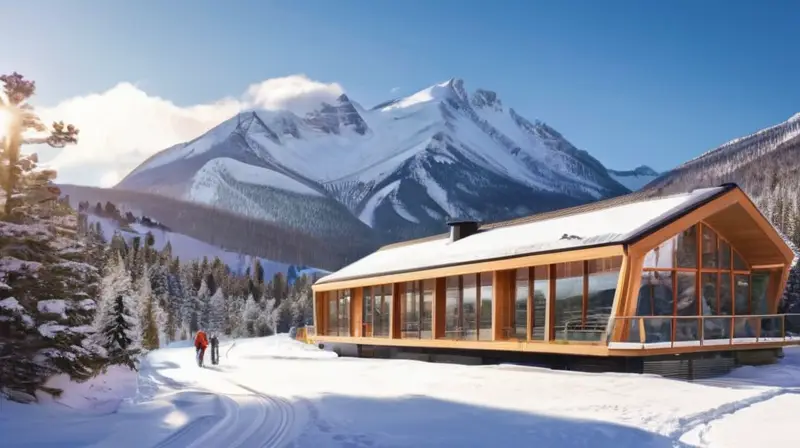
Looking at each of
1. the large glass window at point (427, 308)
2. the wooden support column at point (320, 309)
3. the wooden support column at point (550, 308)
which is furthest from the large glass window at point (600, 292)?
the wooden support column at point (320, 309)

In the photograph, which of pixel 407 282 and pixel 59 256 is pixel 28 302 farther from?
pixel 407 282

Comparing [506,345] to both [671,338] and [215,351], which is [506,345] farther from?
[215,351]

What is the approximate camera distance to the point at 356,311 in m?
32.4

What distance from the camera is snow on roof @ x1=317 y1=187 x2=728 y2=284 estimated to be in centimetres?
2017

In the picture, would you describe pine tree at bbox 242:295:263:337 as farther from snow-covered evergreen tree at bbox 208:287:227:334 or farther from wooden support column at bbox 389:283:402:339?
wooden support column at bbox 389:283:402:339

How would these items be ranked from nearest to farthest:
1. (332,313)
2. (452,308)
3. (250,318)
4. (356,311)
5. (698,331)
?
(698,331)
(452,308)
(356,311)
(332,313)
(250,318)

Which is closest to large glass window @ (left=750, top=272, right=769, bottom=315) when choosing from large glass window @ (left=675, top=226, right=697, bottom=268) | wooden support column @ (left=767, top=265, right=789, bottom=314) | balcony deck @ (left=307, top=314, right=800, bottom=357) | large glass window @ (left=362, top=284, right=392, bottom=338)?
wooden support column @ (left=767, top=265, right=789, bottom=314)

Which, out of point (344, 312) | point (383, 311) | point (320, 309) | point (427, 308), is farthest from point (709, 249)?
point (320, 309)

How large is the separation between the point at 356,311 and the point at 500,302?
35.2 feet

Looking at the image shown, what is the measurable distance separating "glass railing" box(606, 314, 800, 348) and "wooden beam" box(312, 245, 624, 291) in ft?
6.13

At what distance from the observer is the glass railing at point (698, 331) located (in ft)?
61.5

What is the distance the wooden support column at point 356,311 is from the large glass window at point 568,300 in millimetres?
12199

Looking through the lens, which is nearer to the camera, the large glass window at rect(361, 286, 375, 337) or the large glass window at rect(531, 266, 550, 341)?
the large glass window at rect(531, 266, 550, 341)


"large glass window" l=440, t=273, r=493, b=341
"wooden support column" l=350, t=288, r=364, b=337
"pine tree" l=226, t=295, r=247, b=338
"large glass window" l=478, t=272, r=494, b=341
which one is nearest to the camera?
"large glass window" l=478, t=272, r=494, b=341
